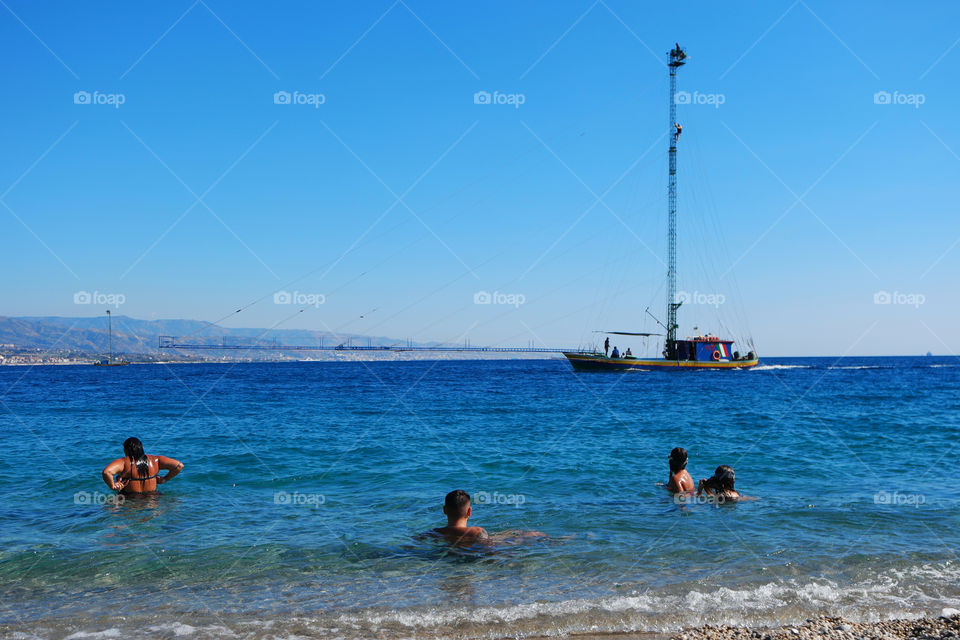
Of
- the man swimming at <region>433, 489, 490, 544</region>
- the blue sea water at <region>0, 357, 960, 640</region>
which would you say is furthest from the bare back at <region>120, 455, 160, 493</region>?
the man swimming at <region>433, 489, 490, 544</region>

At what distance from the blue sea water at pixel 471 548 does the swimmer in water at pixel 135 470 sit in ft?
1.09

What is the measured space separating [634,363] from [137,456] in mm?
75032

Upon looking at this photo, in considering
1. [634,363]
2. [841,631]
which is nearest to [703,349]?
[634,363]

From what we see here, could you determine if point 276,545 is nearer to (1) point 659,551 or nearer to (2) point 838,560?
(1) point 659,551

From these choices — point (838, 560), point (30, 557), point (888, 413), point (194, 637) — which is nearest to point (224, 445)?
point (30, 557)

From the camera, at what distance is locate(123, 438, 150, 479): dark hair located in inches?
483

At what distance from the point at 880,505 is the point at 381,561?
985 cm

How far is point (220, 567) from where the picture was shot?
867cm

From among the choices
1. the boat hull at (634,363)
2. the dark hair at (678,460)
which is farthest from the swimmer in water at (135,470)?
the boat hull at (634,363)

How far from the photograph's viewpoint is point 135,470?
12.4 meters

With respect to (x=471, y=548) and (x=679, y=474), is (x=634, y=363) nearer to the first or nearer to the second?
(x=679, y=474)

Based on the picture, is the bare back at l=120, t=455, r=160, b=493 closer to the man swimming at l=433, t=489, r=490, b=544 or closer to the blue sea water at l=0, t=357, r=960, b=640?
the blue sea water at l=0, t=357, r=960, b=640

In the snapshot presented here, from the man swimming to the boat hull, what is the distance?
245ft

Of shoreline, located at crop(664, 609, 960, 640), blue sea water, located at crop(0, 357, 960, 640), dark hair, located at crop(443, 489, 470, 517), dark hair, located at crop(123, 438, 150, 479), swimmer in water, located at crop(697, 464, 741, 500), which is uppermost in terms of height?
dark hair, located at crop(123, 438, 150, 479)
